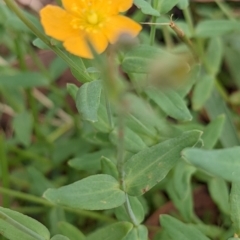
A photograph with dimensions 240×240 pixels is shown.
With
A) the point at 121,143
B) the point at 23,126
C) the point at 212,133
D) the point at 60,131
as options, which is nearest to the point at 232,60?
the point at 212,133

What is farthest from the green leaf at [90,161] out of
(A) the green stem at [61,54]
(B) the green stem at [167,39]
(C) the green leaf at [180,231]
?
(B) the green stem at [167,39]

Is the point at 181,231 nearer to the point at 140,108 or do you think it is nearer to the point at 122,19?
the point at 122,19

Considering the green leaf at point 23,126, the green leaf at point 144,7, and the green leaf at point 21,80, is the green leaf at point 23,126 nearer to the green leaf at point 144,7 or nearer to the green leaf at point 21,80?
the green leaf at point 21,80

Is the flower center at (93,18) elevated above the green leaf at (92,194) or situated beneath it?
elevated above

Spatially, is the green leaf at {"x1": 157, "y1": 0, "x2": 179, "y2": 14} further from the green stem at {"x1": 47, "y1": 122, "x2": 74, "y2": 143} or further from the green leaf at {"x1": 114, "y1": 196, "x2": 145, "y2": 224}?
the green stem at {"x1": 47, "y1": 122, "x2": 74, "y2": 143}

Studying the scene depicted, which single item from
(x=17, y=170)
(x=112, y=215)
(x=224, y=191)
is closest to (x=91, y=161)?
(x=112, y=215)

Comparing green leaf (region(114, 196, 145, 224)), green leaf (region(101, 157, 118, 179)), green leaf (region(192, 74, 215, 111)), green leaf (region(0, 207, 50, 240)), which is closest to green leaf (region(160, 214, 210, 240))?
green leaf (region(114, 196, 145, 224))
